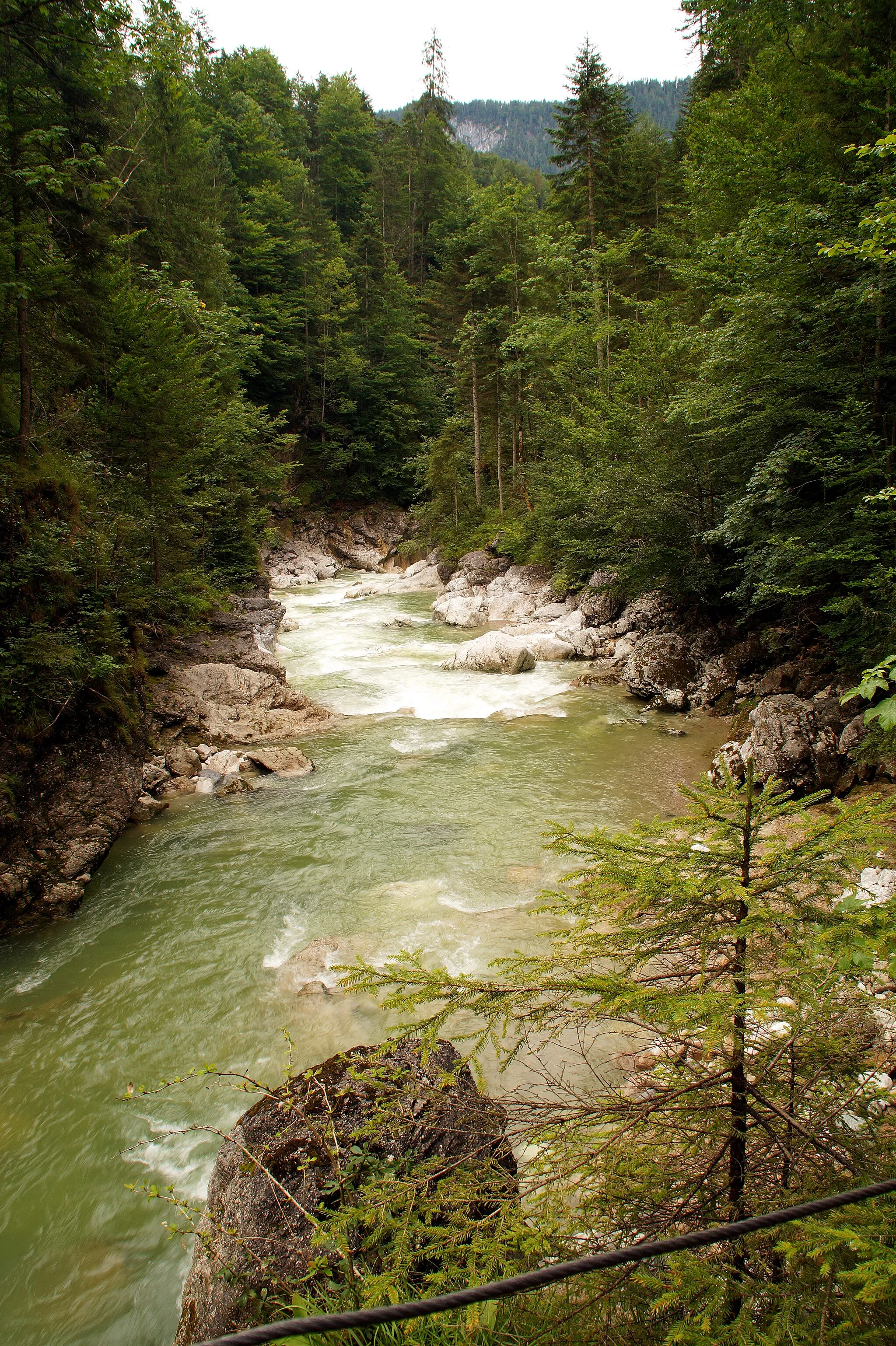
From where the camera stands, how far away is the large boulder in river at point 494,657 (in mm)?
14875

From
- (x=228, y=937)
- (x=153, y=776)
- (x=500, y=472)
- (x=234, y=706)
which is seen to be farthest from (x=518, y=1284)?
(x=500, y=472)

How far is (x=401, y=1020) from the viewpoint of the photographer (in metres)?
5.04

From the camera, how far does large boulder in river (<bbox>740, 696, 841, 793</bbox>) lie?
7.55 meters

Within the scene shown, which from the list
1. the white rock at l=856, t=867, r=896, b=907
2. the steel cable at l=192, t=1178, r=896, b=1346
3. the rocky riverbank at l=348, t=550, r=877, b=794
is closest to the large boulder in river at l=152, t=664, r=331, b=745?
the rocky riverbank at l=348, t=550, r=877, b=794

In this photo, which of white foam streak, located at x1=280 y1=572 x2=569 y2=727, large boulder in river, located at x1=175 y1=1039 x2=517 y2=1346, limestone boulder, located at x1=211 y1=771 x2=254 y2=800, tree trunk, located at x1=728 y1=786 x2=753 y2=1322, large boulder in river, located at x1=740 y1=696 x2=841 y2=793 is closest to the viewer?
tree trunk, located at x1=728 y1=786 x2=753 y2=1322

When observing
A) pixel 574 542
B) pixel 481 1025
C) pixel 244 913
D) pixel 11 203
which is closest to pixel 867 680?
pixel 481 1025

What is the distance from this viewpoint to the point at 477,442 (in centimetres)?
2738

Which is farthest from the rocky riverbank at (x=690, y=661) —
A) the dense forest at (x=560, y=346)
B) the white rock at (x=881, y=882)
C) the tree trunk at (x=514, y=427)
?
the tree trunk at (x=514, y=427)

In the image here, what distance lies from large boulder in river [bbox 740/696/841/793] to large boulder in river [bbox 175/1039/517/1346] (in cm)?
605

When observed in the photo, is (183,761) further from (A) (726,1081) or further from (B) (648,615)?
(B) (648,615)

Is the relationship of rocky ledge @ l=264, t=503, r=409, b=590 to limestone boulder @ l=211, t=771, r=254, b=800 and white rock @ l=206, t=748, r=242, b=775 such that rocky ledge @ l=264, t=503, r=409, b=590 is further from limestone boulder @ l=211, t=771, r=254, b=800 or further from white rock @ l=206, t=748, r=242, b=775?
limestone boulder @ l=211, t=771, r=254, b=800

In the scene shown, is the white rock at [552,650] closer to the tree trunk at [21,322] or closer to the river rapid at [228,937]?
the river rapid at [228,937]

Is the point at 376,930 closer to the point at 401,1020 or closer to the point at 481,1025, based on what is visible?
the point at 401,1020

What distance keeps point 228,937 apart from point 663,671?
954cm
